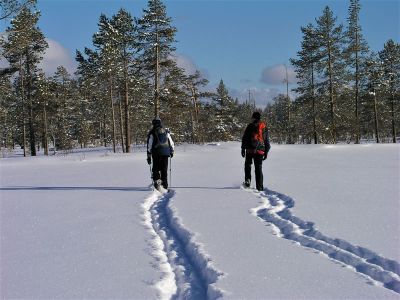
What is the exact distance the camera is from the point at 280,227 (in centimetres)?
597

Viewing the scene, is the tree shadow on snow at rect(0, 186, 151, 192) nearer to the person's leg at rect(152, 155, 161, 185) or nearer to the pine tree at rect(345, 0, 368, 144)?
the person's leg at rect(152, 155, 161, 185)

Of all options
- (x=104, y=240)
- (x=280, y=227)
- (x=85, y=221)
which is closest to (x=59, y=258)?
(x=104, y=240)

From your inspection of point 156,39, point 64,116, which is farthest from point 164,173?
point 64,116

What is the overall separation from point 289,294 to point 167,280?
1.25 metres

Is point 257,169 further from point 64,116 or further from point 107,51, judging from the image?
point 64,116

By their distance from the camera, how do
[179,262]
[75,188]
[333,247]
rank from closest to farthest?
[179,262] < [333,247] < [75,188]

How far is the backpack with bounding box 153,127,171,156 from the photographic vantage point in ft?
34.6

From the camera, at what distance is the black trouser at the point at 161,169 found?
10.3 metres

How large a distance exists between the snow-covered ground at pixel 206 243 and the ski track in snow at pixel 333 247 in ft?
0.04

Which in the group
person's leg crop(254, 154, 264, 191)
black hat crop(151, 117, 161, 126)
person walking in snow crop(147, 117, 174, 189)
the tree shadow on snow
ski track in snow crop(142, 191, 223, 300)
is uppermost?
black hat crop(151, 117, 161, 126)

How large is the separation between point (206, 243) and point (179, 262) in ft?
2.05

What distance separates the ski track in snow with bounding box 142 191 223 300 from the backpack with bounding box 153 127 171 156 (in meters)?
3.66

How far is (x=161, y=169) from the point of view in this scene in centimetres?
1035

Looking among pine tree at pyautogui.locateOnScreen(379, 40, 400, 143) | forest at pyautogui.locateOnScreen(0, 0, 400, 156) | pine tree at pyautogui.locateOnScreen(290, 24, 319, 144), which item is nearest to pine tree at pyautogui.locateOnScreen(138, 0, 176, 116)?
forest at pyautogui.locateOnScreen(0, 0, 400, 156)
